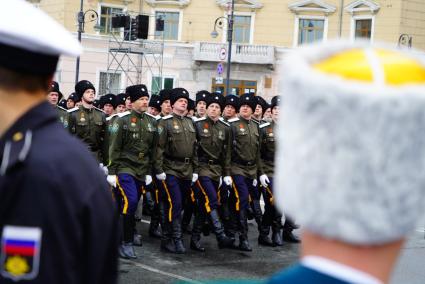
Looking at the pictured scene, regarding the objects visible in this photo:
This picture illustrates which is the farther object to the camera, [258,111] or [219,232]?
[258,111]

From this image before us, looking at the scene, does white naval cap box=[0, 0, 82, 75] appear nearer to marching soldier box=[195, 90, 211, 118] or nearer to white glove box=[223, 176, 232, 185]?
white glove box=[223, 176, 232, 185]

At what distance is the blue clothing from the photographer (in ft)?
5.21

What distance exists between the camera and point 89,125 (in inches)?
434

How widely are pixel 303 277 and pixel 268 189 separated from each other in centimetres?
940

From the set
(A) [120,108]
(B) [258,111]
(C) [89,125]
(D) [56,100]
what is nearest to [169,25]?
(A) [120,108]

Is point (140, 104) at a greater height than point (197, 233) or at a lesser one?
greater

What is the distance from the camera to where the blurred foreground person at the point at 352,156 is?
1.58 metres

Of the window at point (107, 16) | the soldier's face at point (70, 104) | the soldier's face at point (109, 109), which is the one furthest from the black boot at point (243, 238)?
the window at point (107, 16)

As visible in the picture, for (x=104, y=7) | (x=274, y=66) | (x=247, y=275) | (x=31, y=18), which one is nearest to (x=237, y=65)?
(x=274, y=66)

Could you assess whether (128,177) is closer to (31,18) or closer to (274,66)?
(31,18)

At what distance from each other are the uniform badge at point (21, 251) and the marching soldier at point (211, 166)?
7884 millimetres

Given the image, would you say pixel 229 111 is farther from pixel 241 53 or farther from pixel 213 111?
pixel 241 53

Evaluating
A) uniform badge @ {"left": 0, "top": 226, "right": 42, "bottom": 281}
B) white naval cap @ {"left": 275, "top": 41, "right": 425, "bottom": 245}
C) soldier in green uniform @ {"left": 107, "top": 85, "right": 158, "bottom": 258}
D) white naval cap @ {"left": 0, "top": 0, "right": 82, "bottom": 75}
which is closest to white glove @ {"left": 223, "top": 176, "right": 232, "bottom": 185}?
soldier in green uniform @ {"left": 107, "top": 85, "right": 158, "bottom": 258}

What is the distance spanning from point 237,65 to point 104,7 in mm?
7959
